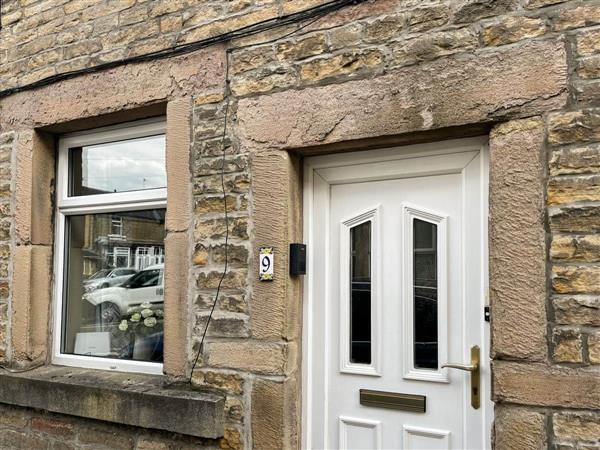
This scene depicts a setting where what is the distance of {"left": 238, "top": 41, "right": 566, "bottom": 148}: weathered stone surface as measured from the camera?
8.54 feet

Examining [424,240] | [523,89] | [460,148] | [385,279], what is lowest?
[385,279]

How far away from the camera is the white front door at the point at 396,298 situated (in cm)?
289

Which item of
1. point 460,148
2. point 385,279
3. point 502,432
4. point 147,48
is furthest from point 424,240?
point 147,48

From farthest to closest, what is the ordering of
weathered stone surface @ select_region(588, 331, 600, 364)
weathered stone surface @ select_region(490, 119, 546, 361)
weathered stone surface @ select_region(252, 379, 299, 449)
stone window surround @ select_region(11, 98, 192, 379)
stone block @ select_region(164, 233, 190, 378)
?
1. stone window surround @ select_region(11, 98, 192, 379)
2. stone block @ select_region(164, 233, 190, 378)
3. weathered stone surface @ select_region(252, 379, 299, 449)
4. weathered stone surface @ select_region(490, 119, 546, 361)
5. weathered stone surface @ select_region(588, 331, 600, 364)

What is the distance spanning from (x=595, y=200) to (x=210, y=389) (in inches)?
86.7

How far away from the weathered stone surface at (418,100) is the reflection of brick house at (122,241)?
1036 millimetres

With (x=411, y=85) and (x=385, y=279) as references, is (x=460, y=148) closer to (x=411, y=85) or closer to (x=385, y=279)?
(x=411, y=85)

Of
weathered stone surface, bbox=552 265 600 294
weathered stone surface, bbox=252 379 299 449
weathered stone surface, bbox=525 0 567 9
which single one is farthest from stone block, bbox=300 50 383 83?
weathered stone surface, bbox=252 379 299 449

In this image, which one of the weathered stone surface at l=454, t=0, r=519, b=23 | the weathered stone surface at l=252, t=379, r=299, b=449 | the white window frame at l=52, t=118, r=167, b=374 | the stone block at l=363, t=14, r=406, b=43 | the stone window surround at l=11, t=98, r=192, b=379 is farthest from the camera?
the stone window surround at l=11, t=98, r=192, b=379

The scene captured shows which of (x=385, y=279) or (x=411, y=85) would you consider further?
(x=385, y=279)

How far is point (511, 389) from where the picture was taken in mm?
2568

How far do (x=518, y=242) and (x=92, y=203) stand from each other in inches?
112

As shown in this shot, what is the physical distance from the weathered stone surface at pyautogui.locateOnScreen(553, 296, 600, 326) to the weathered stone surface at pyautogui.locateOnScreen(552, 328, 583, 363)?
0.04 metres

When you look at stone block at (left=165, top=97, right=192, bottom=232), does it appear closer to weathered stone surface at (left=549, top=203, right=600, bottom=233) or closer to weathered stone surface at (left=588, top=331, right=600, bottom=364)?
weathered stone surface at (left=549, top=203, right=600, bottom=233)
